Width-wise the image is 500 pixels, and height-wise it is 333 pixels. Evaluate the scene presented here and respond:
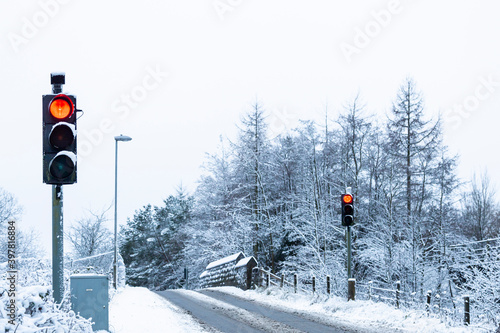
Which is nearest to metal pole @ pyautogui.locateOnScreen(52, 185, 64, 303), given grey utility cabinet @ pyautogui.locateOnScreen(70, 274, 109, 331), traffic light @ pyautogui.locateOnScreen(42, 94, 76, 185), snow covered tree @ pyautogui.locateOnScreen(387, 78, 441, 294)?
traffic light @ pyautogui.locateOnScreen(42, 94, 76, 185)

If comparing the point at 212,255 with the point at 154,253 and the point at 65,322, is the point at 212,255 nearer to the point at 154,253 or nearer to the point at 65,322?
the point at 154,253

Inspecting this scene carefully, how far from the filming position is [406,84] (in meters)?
31.8

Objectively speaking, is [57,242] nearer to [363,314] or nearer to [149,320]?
[149,320]

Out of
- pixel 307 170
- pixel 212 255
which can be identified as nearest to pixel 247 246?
pixel 212 255

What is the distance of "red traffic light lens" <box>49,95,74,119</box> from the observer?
627cm

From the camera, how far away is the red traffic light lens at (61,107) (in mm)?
6273

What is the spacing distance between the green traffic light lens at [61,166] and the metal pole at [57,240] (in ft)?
1.69

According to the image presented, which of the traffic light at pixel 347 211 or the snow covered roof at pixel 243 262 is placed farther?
the snow covered roof at pixel 243 262

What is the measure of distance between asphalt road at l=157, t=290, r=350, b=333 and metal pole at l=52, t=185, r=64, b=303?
18.0 feet

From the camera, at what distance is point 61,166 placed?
6.09 metres

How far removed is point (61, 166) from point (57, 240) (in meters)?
1.01

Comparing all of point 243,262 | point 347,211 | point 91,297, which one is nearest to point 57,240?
point 91,297

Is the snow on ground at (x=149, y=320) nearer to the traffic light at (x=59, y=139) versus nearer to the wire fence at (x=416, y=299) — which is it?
the traffic light at (x=59, y=139)

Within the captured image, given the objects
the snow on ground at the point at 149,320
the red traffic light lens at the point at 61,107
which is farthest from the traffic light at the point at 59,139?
the snow on ground at the point at 149,320
